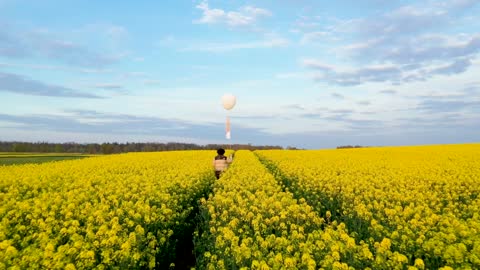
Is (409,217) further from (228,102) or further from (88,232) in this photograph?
(228,102)

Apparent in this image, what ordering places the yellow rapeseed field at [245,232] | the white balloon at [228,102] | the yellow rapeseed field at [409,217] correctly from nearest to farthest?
the yellow rapeseed field at [245,232], the yellow rapeseed field at [409,217], the white balloon at [228,102]

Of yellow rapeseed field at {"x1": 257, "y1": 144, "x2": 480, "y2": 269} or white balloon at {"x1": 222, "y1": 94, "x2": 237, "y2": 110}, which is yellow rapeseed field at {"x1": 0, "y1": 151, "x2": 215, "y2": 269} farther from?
white balloon at {"x1": 222, "y1": 94, "x2": 237, "y2": 110}

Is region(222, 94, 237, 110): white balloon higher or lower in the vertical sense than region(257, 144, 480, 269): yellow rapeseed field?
higher

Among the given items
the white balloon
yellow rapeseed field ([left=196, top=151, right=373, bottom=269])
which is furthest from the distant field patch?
yellow rapeseed field ([left=196, top=151, right=373, bottom=269])

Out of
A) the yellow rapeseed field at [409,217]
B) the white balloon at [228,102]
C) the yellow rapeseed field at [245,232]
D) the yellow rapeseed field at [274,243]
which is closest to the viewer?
the yellow rapeseed field at [274,243]

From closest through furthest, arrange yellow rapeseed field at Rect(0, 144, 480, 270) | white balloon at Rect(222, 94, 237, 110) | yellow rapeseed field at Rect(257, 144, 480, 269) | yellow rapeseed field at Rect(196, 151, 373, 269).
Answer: yellow rapeseed field at Rect(196, 151, 373, 269) < yellow rapeseed field at Rect(0, 144, 480, 270) < yellow rapeseed field at Rect(257, 144, 480, 269) < white balloon at Rect(222, 94, 237, 110)

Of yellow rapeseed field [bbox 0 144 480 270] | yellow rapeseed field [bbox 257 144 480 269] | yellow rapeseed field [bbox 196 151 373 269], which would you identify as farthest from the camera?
yellow rapeseed field [bbox 257 144 480 269]

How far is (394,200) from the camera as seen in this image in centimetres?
1184

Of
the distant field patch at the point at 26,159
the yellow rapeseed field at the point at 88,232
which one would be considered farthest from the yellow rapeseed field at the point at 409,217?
the distant field patch at the point at 26,159

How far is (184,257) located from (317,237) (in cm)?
569

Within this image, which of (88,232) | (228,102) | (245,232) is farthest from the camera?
(228,102)

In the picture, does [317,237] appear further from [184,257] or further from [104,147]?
[104,147]

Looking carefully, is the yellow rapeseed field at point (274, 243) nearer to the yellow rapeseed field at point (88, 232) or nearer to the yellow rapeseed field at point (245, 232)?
the yellow rapeseed field at point (245, 232)

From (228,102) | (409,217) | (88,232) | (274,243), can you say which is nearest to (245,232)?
(274,243)
